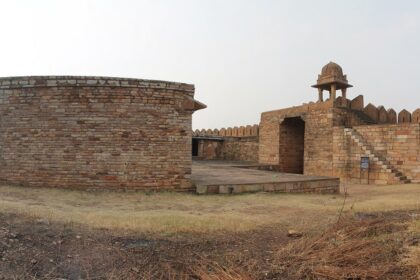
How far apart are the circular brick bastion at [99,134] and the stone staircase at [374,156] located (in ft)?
28.6

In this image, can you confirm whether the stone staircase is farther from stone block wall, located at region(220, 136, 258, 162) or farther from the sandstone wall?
stone block wall, located at region(220, 136, 258, 162)

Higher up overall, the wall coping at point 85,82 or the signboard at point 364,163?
the wall coping at point 85,82

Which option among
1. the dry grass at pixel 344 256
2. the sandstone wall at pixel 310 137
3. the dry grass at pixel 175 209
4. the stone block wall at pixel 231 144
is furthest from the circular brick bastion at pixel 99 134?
the stone block wall at pixel 231 144

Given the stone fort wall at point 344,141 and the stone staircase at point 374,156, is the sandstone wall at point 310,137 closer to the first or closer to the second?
the stone fort wall at point 344,141

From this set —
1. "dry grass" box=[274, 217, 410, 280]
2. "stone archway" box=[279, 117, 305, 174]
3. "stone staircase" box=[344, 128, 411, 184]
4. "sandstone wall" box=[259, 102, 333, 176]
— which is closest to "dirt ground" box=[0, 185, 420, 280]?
"dry grass" box=[274, 217, 410, 280]

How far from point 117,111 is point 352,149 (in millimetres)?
10653

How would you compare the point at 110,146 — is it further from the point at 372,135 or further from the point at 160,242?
the point at 372,135

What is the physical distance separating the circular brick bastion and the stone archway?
1149 cm

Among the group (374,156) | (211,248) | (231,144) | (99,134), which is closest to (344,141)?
(374,156)

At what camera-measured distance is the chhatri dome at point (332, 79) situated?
57.9 ft

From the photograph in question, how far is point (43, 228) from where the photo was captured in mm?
5152

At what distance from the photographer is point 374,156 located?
14555 millimetres

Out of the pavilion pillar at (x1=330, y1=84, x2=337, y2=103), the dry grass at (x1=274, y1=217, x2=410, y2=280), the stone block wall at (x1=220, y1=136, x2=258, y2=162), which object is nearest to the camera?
the dry grass at (x1=274, y1=217, x2=410, y2=280)

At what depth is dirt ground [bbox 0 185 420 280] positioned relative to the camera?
3785 mm
